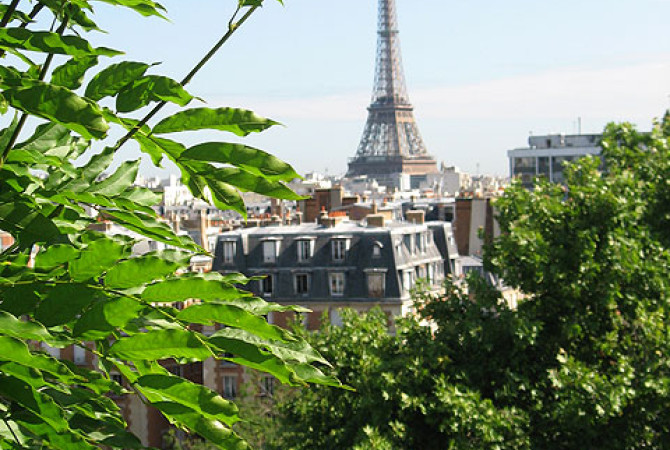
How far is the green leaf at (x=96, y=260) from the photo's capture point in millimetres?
2373

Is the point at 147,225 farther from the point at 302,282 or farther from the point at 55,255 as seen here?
the point at 302,282

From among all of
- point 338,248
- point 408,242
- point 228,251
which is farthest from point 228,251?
point 408,242

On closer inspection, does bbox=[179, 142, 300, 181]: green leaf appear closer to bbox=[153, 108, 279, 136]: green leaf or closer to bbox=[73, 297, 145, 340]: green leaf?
bbox=[153, 108, 279, 136]: green leaf

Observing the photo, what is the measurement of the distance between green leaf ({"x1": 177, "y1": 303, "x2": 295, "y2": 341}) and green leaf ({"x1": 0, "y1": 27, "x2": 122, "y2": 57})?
0.57 meters

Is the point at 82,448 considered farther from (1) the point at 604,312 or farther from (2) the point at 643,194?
(2) the point at 643,194

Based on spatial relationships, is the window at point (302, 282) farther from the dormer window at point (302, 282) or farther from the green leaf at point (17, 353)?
the green leaf at point (17, 353)

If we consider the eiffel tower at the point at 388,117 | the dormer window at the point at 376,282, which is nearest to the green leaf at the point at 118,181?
the dormer window at the point at 376,282

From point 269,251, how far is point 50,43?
41.7 metres

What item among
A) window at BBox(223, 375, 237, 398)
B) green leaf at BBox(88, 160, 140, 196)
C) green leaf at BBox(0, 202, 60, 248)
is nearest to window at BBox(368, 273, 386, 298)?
window at BBox(223, 375, 237, 398)

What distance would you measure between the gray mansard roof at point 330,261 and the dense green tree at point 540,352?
67.1ft

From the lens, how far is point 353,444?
65.1 feet

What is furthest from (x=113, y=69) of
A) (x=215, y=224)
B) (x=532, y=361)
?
(x=215, y=224)

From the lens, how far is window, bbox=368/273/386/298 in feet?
139

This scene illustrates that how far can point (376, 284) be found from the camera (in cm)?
4241
